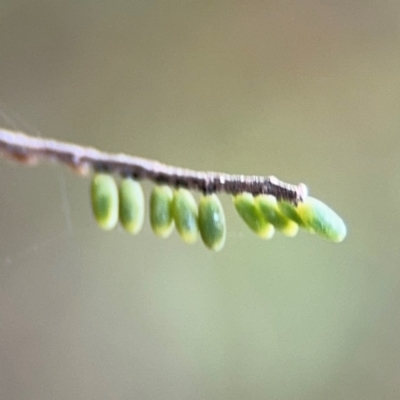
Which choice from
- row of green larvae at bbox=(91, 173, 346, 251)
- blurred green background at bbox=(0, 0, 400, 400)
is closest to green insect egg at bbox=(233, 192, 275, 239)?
row of green larvae at bbox=(91, 173, 346, 251)

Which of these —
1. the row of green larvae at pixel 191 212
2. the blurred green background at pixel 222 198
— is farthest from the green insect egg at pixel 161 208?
the blurred green background at pixel 222 198

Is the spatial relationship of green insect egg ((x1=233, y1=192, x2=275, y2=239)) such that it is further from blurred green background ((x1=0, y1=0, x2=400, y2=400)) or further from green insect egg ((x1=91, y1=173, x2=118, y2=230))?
blurred green background ((x1=0, y1=0, x2=400, y2=400))

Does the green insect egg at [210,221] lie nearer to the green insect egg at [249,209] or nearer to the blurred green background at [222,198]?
the green insect egg at [249,209]

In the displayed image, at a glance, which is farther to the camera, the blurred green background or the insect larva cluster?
the blurred green background

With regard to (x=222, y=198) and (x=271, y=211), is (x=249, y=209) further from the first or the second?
(x=222, y=198)

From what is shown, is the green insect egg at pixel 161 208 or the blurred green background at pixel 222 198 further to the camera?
the blurred green background at pixel 222 198

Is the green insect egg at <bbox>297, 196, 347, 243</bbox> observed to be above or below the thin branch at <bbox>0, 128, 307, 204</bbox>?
below

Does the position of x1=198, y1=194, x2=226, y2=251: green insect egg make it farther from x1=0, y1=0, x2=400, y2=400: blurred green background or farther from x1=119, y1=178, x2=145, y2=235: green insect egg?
x1=0, y1=0, x2=400, y2=400: blurred green background
